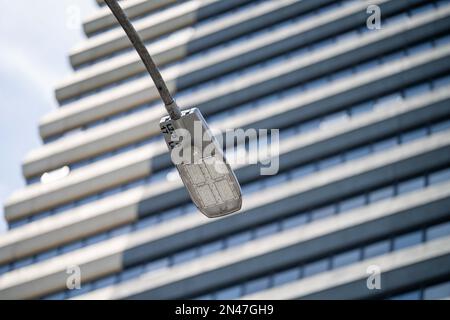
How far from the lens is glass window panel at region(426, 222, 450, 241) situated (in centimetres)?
3147

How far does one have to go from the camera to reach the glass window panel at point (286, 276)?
32.9 m

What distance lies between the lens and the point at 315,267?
32.8 meters

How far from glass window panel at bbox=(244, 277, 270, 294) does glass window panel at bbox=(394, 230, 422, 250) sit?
20.0ft

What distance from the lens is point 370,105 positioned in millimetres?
37125

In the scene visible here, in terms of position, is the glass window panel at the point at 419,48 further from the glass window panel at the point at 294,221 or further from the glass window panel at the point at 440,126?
the glass window panel at the point at 294,221

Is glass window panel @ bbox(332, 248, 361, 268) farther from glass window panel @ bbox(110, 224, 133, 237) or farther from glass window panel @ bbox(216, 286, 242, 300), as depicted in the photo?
glass window panel @ bbox(110, 224, 133, 237)

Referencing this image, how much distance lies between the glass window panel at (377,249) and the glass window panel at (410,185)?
108 inches

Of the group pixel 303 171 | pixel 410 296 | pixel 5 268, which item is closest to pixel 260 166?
pixel 303 171

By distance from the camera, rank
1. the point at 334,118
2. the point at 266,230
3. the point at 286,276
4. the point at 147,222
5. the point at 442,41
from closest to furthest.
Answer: the point at 286,276 < the point at 266,230 < the point at 334,118 < the point at 442,41 < the point at 147,222

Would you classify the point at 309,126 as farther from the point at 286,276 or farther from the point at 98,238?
the point at 98,238

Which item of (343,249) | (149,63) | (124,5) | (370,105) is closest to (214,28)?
(124,5)

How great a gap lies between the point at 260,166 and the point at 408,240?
892 cm

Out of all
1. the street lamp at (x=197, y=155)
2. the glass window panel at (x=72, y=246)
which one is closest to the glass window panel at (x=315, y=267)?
the glass window panel at (x=72, y=246)

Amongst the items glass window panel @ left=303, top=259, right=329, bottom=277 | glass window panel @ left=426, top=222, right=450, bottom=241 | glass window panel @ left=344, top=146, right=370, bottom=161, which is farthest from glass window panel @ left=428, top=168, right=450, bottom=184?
glass window panel @ left=303, top=259, right=329, bottom=277
